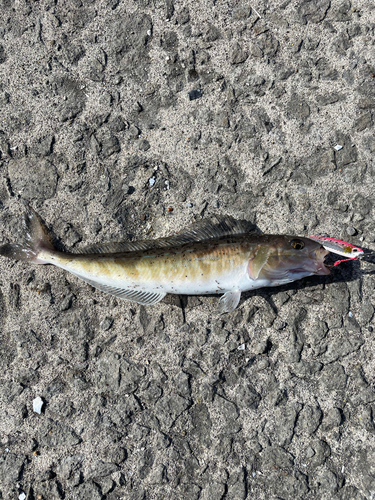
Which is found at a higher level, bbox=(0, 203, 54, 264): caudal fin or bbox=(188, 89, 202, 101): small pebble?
bbox=(188, 89, 202, 101): small pebble

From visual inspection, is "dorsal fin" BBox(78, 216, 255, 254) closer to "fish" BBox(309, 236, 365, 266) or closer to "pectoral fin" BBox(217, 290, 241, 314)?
"pectoral fin" BBox(217, 290, 241, 314)

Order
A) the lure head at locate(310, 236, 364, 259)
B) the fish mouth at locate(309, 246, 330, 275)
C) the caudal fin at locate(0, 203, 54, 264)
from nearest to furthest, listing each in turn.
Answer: the fish mouth at locate(309, 246, 330, 275)
the lure head at locate(310, 236, 364, 259)
the caudal fin at locate(0, 203, 54, 264)

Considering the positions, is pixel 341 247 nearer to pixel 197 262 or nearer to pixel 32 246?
pixel 197 262

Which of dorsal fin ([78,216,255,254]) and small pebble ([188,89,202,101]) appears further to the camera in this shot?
small pebble ([188,89,202,101])

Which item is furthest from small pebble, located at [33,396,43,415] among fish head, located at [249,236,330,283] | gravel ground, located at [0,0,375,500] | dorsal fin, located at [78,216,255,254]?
fish head, located at [249,236,330,283]

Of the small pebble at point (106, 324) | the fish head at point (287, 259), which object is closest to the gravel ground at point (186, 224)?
the small pebble at point (106, 324)

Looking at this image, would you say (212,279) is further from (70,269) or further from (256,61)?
(256,61)
